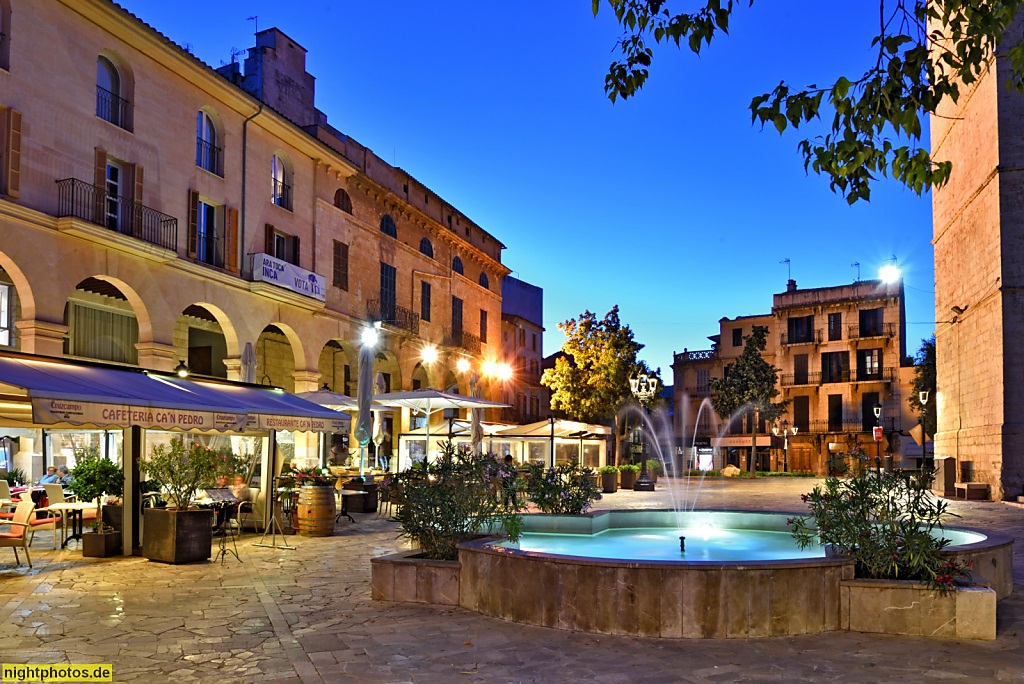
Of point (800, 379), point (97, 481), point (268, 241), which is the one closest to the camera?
point (97, 481)

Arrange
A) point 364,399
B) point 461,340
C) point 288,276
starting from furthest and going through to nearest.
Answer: point 461,340, point 288,276, point 364,399

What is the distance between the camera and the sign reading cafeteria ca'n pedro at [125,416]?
841 centimetres

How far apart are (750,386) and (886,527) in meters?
40.8

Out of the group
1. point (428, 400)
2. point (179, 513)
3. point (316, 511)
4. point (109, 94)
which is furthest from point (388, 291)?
point (179, 513)

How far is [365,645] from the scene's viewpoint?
19.5 feet

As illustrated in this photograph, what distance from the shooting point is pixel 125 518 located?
35.0ft

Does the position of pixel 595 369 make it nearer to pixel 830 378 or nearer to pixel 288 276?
pixel 288 276

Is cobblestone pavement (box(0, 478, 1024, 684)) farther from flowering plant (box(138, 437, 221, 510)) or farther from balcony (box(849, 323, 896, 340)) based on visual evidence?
balcony (box(849, 323, 896, 340))

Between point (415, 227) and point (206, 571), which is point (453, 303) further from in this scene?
point (206, 571)

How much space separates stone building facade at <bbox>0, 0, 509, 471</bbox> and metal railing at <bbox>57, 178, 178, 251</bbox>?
0.04 meters

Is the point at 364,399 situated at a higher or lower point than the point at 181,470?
higher

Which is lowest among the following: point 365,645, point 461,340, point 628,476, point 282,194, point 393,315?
point 628,476

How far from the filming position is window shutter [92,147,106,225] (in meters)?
16.7

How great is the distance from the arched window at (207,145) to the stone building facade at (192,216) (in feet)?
0.13
